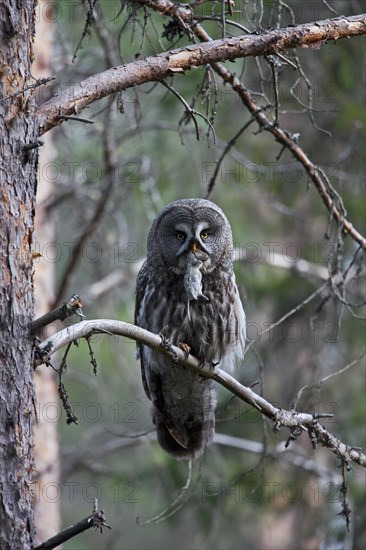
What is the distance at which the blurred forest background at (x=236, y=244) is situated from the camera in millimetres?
6586

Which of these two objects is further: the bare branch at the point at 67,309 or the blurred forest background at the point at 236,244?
the blurred forest background at the point at 236,244

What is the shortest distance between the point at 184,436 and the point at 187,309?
880mm

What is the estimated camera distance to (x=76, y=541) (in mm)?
10992

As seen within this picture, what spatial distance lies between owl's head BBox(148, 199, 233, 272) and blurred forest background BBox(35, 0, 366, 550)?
1409mm

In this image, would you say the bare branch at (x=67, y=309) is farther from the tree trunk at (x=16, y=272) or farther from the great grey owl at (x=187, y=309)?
the great grey owl at (x=187, y=309)

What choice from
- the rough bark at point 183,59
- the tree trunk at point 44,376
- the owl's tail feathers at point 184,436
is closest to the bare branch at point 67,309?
the rough bark at point 183,59

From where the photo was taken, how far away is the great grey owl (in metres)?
4.41

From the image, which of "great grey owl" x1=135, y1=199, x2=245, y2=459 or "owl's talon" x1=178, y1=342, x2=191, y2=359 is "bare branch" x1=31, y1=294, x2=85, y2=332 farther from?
"great grey owl" x1=135, y1=199, x2=245, y2=459

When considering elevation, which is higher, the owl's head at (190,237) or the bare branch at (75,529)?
the owl's head at (190,237)

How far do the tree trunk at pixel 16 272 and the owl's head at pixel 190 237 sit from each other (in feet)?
4.95

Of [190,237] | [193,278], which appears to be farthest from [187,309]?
[190,237]

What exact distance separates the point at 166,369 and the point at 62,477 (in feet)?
8.62

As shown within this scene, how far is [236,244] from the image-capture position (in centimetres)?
664

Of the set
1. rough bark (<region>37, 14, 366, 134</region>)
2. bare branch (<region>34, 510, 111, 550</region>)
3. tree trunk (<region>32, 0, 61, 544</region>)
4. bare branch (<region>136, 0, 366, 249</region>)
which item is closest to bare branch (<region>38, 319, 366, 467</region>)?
bare branch (<region>34, 510, 111, 550</region>)
